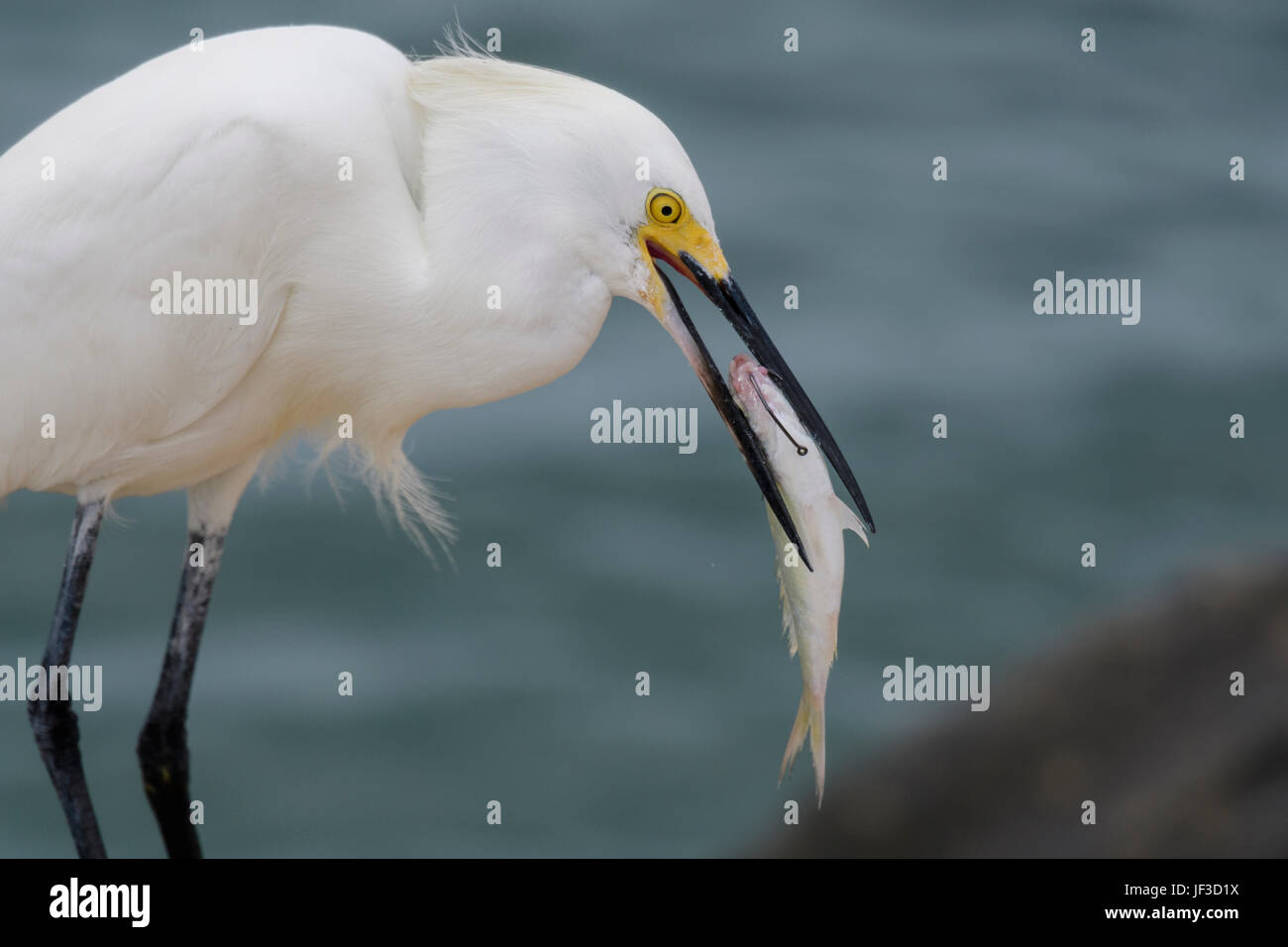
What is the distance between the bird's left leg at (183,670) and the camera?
4148mm

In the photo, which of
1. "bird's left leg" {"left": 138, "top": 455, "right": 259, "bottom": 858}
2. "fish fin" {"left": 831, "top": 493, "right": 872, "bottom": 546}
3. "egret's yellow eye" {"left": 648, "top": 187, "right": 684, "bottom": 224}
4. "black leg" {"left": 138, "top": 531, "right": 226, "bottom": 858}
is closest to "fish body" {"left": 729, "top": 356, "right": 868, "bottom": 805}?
"fish fin" {"left": 831, "top": 493, "right": 872, "bottom": 546}

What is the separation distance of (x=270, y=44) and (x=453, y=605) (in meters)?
4.39

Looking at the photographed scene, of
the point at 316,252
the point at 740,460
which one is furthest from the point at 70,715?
the point at 740,460

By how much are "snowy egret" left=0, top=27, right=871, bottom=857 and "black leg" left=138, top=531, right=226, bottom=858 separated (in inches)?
13.6

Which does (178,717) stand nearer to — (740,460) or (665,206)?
(665,206)

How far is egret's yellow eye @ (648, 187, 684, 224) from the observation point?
3.24 meters

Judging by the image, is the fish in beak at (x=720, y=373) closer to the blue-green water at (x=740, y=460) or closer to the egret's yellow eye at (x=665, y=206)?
the egret's yellow eye at (x=665, y=206)

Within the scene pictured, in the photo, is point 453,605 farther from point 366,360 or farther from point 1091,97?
point 1091,97

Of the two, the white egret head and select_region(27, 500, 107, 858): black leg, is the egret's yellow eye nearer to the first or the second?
the white egret head

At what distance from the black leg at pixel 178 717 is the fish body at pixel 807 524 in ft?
4.80

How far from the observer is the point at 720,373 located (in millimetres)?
3279

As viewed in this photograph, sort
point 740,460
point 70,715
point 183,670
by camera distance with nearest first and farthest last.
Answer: point 70,715 → point 183,670 → point 740,460

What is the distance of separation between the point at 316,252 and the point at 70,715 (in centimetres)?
134

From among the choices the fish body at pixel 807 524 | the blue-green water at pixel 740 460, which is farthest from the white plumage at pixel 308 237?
the blue-green water at pixel 740 460
